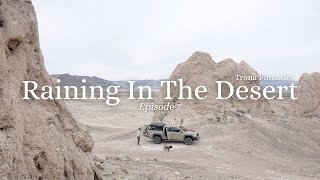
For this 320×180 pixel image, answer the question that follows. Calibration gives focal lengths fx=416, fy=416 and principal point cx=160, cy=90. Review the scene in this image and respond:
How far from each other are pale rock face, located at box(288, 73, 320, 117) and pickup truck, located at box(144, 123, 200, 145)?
57.2ft

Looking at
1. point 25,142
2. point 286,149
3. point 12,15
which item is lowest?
point 286,149

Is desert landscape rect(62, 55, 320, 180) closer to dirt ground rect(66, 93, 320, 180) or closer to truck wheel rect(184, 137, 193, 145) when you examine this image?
dirt ground rect(66, 93, 320, 180)

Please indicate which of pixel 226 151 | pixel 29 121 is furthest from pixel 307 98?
pixel 29 121

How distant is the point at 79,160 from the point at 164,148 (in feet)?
38.4

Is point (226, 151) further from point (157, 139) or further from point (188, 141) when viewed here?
point (157, 139)

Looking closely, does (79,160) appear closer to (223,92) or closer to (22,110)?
(22,110)

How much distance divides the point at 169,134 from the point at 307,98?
19.0m

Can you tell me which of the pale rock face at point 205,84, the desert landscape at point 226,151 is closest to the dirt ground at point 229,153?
the desert landscape at point 226,151

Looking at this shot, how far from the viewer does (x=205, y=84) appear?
1160 inches

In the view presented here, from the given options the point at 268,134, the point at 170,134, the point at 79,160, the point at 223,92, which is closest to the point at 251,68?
the point at 223,92

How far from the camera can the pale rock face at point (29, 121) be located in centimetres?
718

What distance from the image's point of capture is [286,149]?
76.0ft

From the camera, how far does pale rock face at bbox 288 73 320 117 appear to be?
120 ft

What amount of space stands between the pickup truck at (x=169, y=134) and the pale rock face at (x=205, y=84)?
181 inches
